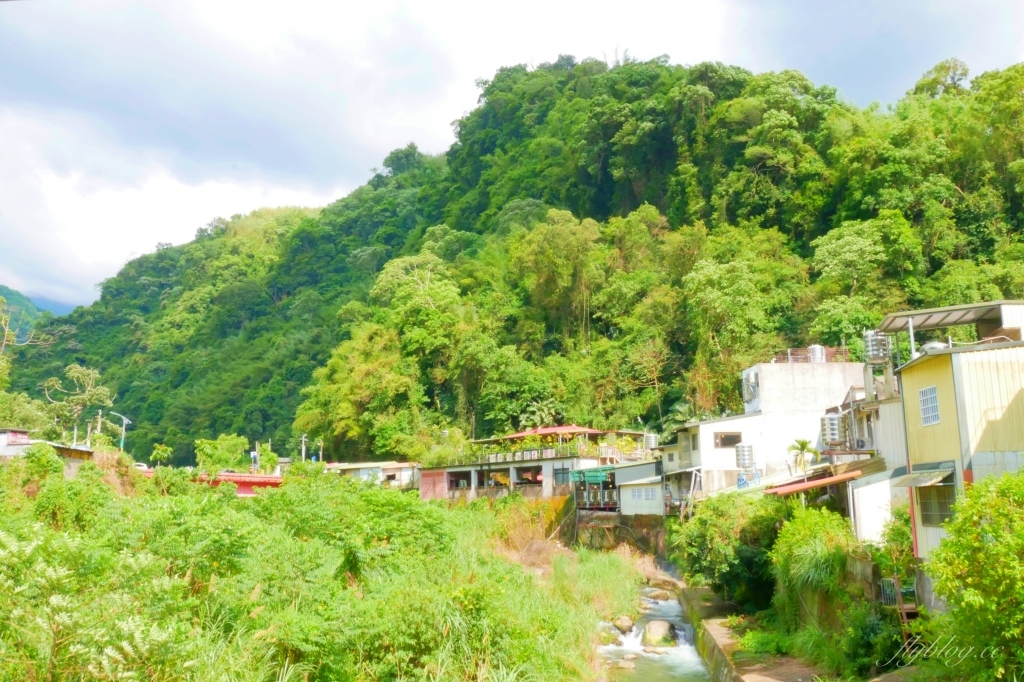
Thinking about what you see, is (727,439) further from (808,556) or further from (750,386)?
(808,556)

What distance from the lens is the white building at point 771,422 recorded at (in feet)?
97.1

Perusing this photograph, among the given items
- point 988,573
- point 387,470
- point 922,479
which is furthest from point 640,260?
point 988,573

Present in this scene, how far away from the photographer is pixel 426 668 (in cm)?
1310

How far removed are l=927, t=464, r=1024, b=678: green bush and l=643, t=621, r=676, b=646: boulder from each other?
11.4 metres

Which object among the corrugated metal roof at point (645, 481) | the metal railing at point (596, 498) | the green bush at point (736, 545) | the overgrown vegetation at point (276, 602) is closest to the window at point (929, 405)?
the green bush at point (736, 545)

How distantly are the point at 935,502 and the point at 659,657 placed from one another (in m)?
8.55

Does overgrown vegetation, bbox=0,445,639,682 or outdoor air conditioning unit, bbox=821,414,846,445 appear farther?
outdoor air conditioning unit, bbox=821,414,846,445

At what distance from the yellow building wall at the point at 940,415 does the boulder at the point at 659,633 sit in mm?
8728

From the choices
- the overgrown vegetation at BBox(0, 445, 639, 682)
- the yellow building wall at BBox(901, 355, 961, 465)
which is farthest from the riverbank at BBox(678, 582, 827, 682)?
the yellow building wall at BBox(901, 355, 961, 465)

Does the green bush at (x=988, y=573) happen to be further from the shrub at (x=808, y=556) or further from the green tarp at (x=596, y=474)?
the green tarp at (x=596, y=474)

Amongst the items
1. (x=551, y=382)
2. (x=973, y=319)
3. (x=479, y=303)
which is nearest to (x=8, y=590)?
(x=973, y=319)

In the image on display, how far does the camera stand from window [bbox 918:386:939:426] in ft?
47.4

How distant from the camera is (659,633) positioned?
2150 cm

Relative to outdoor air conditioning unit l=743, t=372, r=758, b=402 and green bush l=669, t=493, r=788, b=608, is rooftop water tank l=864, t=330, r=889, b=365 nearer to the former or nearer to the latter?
green bush l=669, t=493, r=788, b=608
